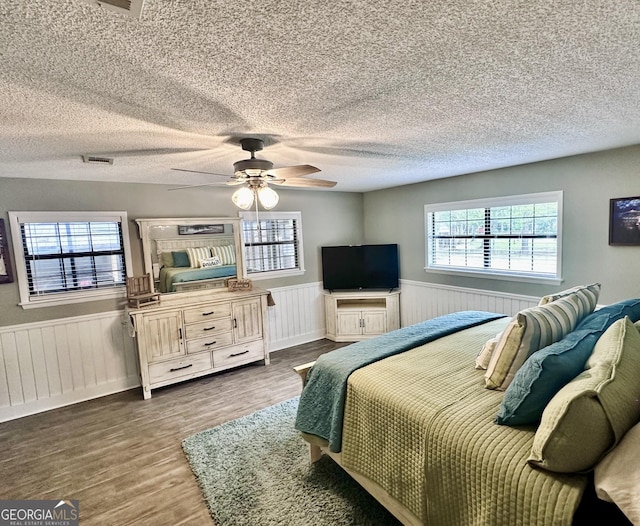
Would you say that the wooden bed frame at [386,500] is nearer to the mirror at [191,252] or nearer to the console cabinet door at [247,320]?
the console cabinet door at [247,320]

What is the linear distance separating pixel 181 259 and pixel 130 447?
208 centimetres

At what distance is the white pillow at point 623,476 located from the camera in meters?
0.99

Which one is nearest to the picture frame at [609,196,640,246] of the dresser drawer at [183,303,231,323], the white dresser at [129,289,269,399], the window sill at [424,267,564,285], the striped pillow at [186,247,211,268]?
the window sill at [424,267,564,285]

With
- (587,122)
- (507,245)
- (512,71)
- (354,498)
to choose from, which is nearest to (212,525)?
(354,498)

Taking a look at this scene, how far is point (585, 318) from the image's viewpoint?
2.05 metres

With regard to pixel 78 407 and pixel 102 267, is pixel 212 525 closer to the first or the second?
pixel 78 407

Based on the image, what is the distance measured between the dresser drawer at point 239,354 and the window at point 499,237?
262cm

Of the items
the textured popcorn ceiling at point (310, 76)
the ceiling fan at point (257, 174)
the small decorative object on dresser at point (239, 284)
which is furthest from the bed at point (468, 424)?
the small decorative object on dresser at point (239, 284)

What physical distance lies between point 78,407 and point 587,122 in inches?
200

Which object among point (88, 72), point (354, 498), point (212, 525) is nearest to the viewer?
point (88, 72)

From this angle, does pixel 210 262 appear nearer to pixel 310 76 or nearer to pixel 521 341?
pixel 310 76

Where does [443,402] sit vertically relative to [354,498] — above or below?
above

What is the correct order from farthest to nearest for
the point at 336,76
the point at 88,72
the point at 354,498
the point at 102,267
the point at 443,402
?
1. the point at 102,267
2. the point at 354,498
3. the point at 443,402
4. the point at 336,76
5. the point at 88,72

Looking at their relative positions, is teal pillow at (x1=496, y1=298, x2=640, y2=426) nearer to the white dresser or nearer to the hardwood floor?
the hardwood floor
